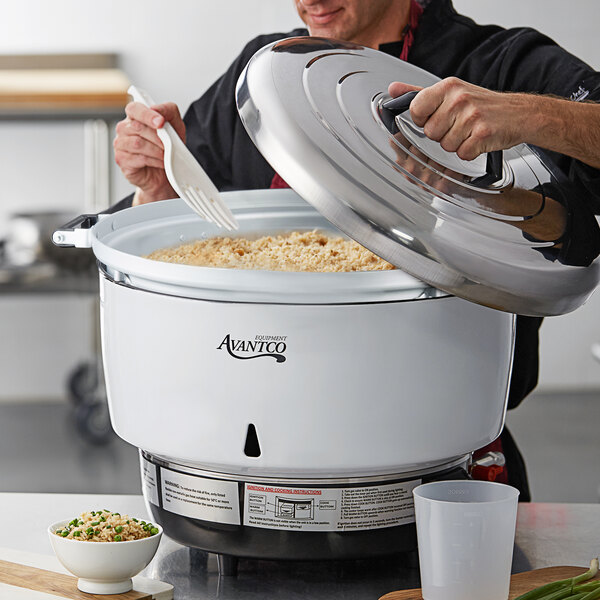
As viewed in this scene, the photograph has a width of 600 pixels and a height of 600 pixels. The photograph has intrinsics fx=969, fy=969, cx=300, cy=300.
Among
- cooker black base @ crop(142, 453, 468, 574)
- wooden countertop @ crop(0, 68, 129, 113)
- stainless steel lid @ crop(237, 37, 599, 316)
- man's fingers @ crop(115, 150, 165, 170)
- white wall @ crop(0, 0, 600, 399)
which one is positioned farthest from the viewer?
white wall @ crop(0, 0, 600, 399)

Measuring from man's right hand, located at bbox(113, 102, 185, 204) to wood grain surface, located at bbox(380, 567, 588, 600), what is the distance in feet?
2.03

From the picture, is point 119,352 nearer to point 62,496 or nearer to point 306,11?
point 62,496

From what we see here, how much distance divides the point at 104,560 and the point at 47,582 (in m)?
0.09

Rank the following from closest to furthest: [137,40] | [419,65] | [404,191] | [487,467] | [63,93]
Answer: [404,191]
[487,467]
[419,65]
[63,93]
[137,40]

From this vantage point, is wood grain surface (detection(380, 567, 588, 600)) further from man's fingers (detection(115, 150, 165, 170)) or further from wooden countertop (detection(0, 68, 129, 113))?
wooden countertop (detection(0, 68, 129, 113))

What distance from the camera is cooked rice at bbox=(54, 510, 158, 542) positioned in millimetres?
904

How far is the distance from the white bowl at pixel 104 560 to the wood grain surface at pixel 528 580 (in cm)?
23

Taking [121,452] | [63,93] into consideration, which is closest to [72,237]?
[63,93]

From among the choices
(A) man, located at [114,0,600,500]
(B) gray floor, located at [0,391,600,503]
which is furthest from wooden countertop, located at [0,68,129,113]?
(A) man, located at [114,0,600,500]

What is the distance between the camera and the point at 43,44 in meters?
3.76

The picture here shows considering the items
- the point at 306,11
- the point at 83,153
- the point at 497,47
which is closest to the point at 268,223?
the point at 306,11

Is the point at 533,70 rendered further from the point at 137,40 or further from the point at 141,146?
the point at 137,40

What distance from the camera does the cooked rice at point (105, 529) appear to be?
90 centimetres

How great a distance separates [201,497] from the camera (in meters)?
0.94
